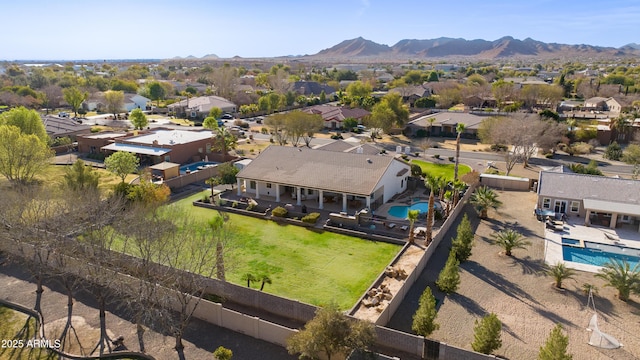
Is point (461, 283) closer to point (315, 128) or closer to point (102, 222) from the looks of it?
point (102, 222)

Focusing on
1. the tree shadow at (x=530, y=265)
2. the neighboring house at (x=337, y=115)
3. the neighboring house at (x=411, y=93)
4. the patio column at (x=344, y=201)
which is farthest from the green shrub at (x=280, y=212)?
the neighboring house at (x=411, y=93)

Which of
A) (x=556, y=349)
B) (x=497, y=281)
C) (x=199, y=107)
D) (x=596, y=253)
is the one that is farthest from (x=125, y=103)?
(x=556, y=349)

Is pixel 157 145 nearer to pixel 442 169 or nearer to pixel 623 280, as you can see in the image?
pixel 442 169

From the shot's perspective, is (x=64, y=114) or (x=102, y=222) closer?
(x=102, y=222)

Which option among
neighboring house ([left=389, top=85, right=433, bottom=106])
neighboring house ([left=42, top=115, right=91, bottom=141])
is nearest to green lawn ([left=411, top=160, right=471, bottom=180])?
neighboring house ([left=42, top=115, right=91, bottom=141])

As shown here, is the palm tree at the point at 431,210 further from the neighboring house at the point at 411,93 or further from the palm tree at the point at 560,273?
the neighboring house at the point at 411,93

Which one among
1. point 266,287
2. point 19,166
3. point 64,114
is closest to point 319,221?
point 266,287
